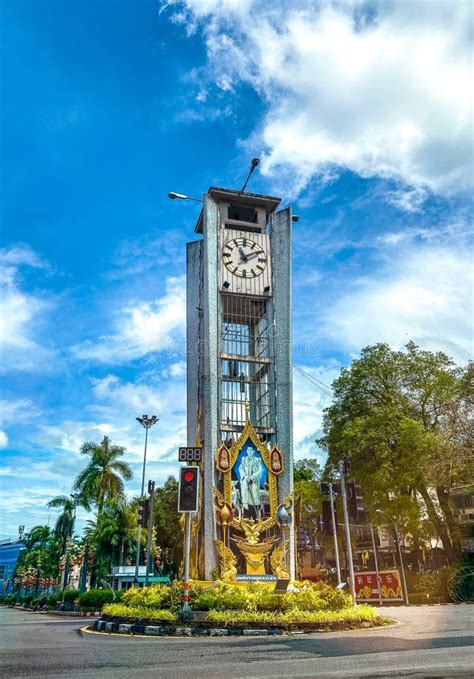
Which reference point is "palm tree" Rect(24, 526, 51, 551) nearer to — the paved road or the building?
the building

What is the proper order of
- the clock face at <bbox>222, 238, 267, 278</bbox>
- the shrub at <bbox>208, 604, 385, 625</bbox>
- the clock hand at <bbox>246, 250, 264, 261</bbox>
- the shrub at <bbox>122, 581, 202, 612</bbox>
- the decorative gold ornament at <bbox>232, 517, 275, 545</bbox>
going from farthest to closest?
the clock hand at <bbox>246, 250, 264, 261</bbox>, the clock face at <bbox>222, 238, 267, 278</bbox>, the decorative gold ornament at <bbox>232, 517, 275, 545</bbox>, the shrub at <bbox>122, 581, 202, 612</bbox>, the shrub at <bbox>208, 604, 385, 625</bbox>

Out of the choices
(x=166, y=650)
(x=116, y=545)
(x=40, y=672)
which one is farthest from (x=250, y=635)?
(x=116, y=545)

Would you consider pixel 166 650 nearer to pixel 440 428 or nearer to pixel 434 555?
pixel 440 428

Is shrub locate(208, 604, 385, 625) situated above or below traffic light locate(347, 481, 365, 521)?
below

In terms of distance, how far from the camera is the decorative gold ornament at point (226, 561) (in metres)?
26.7

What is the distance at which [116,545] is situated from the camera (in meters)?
50.2

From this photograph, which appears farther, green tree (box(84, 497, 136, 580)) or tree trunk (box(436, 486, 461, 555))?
green tree (box(84, 497, 136, 580))

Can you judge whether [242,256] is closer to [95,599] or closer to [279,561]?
[279,561]

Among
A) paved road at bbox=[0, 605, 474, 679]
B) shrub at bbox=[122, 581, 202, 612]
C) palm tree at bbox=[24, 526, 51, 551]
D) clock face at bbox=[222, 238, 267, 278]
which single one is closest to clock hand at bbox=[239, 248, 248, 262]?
clock face at bbox=[222, 238, 267, 278]

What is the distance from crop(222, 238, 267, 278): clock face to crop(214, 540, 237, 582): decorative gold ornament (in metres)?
16.1

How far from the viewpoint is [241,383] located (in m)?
33.4

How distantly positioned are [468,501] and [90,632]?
49.8m

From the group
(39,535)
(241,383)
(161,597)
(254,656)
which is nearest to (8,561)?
(39,535)

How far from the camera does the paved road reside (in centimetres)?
802
